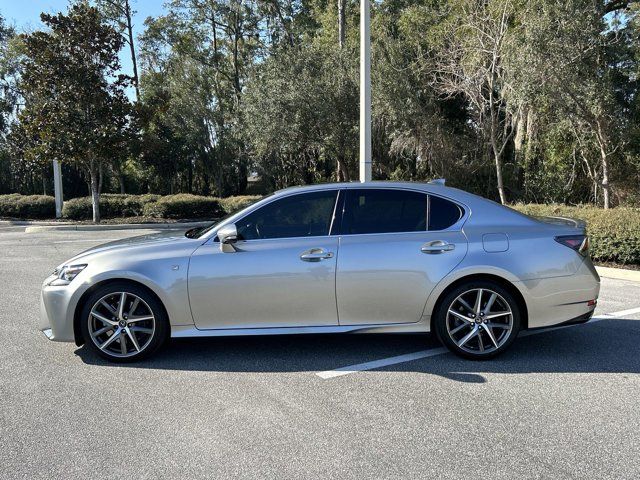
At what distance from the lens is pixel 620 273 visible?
28.4ft

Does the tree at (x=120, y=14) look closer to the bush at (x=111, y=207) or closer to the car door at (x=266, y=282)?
the bush at (x=111, y=207)

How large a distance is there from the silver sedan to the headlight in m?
0.01

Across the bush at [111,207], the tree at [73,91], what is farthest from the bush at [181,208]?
the tree at [73,91]

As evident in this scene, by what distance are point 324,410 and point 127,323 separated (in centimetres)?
201

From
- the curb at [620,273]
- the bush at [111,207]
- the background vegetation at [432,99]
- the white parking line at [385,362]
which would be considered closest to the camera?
the white parking line at [385,362]

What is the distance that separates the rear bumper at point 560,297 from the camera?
14.9ft

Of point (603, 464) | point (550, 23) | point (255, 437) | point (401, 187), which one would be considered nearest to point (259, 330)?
point (255, 437)

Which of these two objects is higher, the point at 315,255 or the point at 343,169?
the point at 343,169

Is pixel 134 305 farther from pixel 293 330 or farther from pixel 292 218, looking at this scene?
pixel 292 218

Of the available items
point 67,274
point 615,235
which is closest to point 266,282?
point 67,274

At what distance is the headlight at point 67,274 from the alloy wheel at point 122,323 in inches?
13.8

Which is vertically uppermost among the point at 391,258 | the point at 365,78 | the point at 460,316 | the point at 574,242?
the point at 365,78

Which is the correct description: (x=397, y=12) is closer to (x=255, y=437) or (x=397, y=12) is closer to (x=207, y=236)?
(x=207, y=236)

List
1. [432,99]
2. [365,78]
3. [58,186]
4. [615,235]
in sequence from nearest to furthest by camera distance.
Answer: [615,235] → [365,78] → [432,99] → [58,186]
